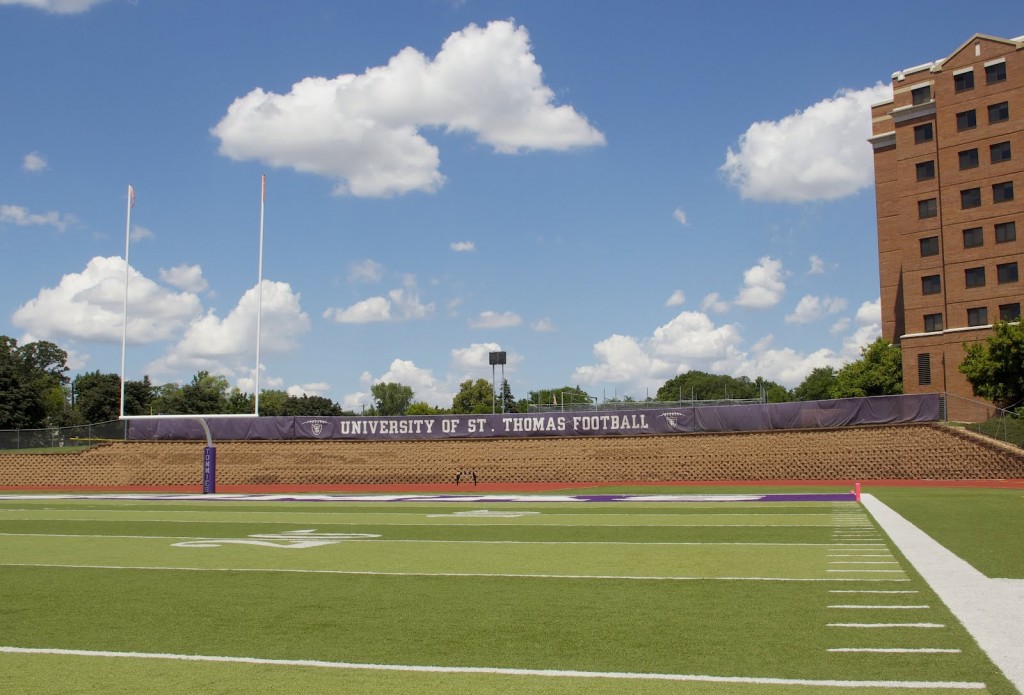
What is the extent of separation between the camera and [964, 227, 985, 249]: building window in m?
53.5

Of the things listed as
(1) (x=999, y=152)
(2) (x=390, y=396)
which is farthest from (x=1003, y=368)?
(2) (x=390, y=396)

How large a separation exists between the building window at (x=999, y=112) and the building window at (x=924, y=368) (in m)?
14.7

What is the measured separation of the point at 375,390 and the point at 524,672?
16673 cm

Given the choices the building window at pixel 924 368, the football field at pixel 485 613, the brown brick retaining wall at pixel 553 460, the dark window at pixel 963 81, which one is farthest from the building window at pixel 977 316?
the football field at pixel 485 613

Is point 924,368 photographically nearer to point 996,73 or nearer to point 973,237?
point 973,237

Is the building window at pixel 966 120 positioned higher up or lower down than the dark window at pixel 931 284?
higher up

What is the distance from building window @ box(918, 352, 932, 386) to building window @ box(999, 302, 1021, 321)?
16.7ft

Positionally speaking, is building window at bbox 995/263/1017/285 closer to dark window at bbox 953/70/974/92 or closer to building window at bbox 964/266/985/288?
building window at bbox 964/266/985/288

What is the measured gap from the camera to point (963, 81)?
54.4 m

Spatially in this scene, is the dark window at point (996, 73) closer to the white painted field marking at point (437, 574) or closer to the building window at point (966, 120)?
the building window at point (966, 120)

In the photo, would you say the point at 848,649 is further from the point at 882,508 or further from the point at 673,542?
the point at 882,508

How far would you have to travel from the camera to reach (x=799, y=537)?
14.0 m

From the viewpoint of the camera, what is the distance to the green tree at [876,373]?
228ft

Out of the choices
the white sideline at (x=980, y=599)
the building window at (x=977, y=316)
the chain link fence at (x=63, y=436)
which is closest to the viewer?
the white sideline at (x=980, y=599)
